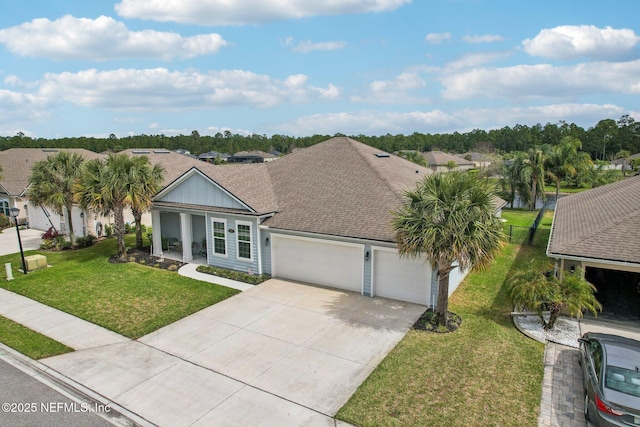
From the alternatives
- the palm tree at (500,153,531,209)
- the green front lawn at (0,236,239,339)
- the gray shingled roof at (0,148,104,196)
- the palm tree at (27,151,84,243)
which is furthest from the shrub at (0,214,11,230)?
the palm tree at (500,153,531,209)

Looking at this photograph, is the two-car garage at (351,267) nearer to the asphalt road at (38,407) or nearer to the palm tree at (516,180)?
the asphalt road at (38,407)

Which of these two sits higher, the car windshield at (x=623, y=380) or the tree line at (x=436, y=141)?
the tree line at (x=436, y=141)

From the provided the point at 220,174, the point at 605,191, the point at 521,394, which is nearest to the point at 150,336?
the point at 220,174

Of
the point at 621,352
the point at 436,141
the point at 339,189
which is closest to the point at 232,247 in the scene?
the point at 339,189

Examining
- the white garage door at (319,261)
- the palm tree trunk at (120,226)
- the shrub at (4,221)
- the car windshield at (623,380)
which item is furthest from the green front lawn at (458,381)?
the shrub at (4,221)

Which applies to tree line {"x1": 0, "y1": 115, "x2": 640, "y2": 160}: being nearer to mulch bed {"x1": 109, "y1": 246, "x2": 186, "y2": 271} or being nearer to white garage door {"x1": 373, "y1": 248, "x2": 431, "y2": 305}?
mulch bed {"x1": 109, "y1": 246, "x2": 186, "y2": 271}

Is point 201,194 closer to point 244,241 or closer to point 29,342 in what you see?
point 244,241
